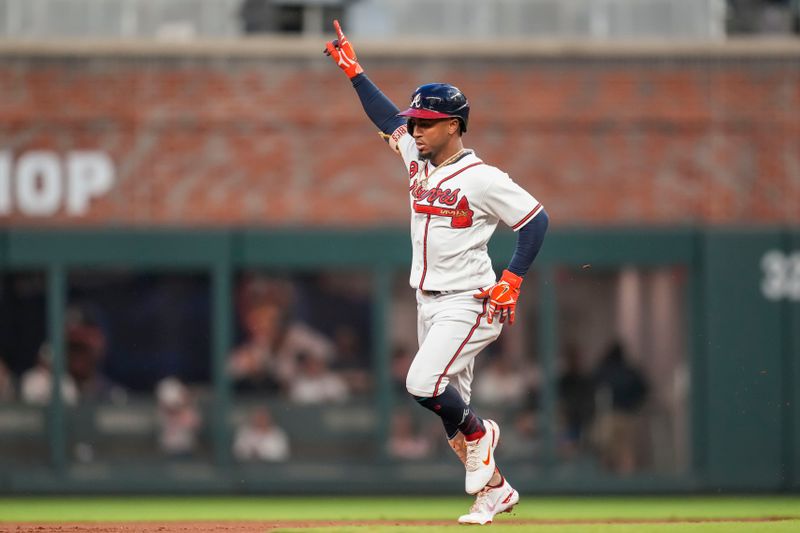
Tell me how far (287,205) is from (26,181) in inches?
109

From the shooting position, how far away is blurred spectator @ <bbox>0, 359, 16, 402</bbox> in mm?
14820

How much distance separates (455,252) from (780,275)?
8020 mm

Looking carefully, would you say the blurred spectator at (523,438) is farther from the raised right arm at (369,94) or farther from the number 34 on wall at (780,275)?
the raised right arm at (369,94)

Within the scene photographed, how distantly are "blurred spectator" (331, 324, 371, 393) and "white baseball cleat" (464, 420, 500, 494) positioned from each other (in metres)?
Result: 7.16

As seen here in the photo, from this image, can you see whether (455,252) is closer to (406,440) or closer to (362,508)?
(362,508)

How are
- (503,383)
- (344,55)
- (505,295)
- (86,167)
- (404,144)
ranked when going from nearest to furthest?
(505,295), (404,144), (344,55), (503,383), (86,167)

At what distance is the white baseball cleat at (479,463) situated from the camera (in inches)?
309

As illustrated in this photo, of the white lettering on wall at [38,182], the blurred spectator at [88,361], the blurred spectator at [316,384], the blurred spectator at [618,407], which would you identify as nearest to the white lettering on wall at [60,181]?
the white lettering on wall at [38,182]

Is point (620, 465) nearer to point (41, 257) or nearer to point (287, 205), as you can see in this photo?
point (287, 205)

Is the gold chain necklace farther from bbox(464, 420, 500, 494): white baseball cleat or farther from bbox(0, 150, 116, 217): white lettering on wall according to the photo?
bbox(0, 150, 116, 217): white lettering on wall

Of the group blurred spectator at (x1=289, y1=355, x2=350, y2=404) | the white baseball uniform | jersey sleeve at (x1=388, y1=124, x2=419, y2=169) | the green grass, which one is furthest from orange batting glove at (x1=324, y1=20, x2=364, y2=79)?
blurred spectator at (x1=289, y1=355, x2=350, y2=404)

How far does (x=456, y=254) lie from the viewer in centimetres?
772

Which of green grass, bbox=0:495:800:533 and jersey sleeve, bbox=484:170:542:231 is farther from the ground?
jersey sleeve, bbox=484:170:542:231

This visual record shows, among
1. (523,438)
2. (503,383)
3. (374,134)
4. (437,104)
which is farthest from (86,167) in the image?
(437,104)
